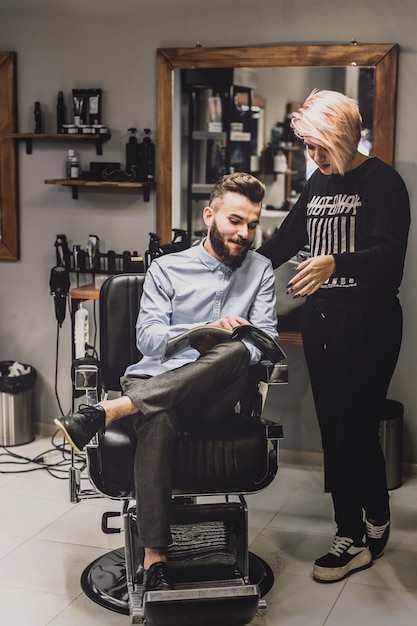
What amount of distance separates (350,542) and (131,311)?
3.66ft

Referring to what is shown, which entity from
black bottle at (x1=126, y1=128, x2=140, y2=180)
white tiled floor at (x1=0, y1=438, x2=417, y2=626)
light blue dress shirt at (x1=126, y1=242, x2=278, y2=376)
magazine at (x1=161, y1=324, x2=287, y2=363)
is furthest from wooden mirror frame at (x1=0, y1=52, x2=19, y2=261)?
magazine at (x1=161, y1=324, x2=287, y2=363)

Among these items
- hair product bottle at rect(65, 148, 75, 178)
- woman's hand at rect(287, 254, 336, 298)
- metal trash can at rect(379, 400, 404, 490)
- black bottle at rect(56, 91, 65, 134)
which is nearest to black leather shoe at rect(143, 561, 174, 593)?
woman's hand at rect(287, 254, 336, 298)

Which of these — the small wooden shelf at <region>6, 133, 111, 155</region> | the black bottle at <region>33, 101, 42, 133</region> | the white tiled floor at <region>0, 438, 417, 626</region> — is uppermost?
the black bottle at <region>33, 101, 42, 133</region>

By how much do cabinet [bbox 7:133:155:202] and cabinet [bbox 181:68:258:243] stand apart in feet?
0.70

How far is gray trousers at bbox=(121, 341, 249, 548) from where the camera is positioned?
7.91ft

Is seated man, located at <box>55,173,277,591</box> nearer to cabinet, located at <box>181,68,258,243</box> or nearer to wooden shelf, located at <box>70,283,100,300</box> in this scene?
wooden shelf, located at <box>70,283,100,300</box>

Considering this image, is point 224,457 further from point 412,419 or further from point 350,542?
point 412,419

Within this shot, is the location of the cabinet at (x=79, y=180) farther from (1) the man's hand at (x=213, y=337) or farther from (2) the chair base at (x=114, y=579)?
(2) the chair base at (x=114, y=579)

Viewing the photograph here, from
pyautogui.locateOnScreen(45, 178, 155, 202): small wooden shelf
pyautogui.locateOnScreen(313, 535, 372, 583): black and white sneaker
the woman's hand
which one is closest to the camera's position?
the woman's hand

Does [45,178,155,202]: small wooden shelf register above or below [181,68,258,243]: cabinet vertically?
below

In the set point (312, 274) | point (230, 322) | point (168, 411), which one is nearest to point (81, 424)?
point (168, 411)

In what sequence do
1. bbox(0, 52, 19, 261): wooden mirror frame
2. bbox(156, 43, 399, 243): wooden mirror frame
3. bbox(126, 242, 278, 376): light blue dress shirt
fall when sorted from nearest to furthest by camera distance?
bbox(126, 242, 278, 376): light blue dress shirt
bbox(156, 43, 399, 243): wooden mirror frame
bbox(0, 52, 19, 261): wooden mirror frame

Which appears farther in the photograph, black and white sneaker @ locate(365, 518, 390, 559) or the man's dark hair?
black and white sneaker @ locate(365, 518, 390, 559)

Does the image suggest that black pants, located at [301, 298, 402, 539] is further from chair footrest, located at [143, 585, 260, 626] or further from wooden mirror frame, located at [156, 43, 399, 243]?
wooden mirror frame, located at [156, 43, 399, 243]
